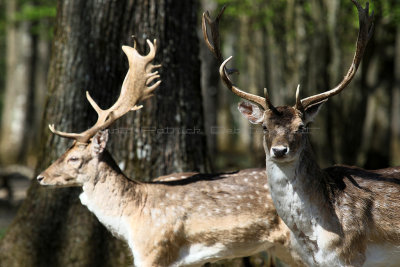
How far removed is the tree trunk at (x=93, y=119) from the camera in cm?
631

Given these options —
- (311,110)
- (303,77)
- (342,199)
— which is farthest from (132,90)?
(303,77)

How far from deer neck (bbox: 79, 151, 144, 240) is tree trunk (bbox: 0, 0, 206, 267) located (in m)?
0.86

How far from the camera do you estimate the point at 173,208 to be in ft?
17.5

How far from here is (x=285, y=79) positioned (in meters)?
14.6

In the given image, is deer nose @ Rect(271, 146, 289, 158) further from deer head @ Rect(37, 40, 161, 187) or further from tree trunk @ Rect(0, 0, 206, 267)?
tree trunk @ Rect(0, 0, 206, 267)

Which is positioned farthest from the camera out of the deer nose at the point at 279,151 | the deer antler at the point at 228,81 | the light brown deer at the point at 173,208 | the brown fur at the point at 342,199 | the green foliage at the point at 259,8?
the green foliage at the point at 259,8

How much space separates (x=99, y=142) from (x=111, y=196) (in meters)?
0.54

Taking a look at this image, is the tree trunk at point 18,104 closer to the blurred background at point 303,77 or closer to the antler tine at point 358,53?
the blurred background at point 303,77

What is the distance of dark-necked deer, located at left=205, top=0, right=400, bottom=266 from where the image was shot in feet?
15.4

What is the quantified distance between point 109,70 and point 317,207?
116 inches

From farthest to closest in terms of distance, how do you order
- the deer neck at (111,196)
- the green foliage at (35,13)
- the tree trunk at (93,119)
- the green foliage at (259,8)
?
the green foliage at (35,13)
the green foliage at (259,8)
the tree trunk at (93,119)
the deer neck at (111,196)

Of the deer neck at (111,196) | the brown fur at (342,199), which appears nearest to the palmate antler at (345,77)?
the brown fur at (342,199)

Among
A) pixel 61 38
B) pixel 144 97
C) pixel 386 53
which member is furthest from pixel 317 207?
pixel 386 53

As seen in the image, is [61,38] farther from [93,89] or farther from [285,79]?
[285,79]
